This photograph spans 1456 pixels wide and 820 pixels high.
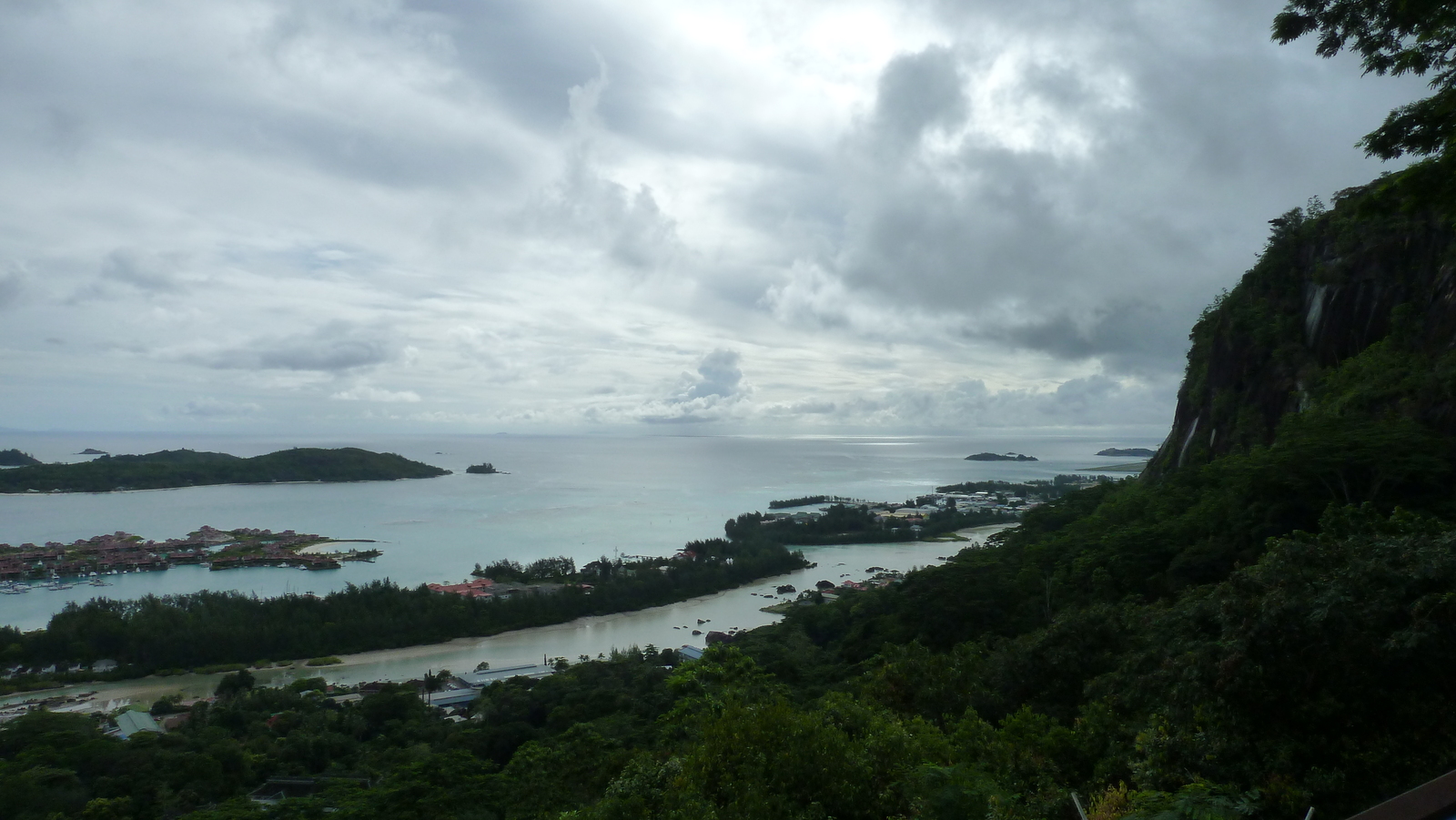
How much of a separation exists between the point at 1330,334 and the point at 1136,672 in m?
14.6

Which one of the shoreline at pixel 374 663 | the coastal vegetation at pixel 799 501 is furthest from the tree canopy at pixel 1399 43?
the coastal vegetation at pixel 799 501

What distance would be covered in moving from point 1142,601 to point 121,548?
166ft

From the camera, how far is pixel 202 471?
77.4m

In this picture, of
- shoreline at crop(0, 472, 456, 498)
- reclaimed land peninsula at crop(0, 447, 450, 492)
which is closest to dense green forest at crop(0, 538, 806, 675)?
shoreline at crop(0, 472, 456, 498)

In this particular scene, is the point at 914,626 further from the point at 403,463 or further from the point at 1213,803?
the point at 403,463

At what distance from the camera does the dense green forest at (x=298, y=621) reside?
81.3 ft

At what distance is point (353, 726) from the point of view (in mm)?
16172

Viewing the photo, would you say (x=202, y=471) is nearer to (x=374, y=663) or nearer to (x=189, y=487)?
(x=189, y=487)

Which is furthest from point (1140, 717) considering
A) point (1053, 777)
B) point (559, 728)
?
point (559, 728)

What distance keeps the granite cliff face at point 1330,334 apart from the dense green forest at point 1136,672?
0.24 feet

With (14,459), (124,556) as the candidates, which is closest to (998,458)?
(124,556)

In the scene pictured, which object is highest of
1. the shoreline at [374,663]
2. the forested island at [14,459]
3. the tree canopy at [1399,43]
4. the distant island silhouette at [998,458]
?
the tree canopy at [1399,43]

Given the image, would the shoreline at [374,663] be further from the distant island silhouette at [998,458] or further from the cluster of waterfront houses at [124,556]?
the distant island silhouette at [998,458]

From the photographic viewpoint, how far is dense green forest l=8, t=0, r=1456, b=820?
4281 mm
